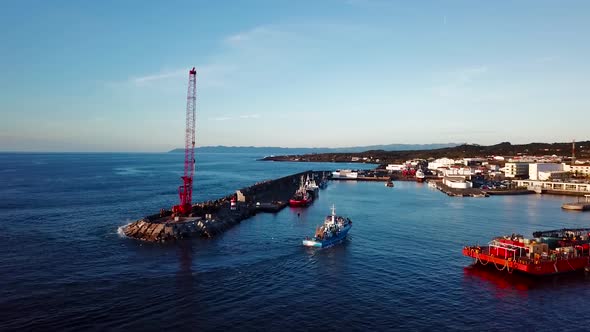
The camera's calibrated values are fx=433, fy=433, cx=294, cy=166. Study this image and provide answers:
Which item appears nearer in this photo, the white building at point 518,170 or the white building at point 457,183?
the white building at point 457,183

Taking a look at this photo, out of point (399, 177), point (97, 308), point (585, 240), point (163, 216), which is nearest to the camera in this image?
point (97, 308)

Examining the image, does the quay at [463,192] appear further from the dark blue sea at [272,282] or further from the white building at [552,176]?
the dark blue sea at [272,282]

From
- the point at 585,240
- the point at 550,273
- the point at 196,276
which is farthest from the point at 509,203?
the point at 196,276

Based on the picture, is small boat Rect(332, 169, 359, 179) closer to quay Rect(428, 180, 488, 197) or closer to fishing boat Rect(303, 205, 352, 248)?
quay Rect(428, 180, 488, 197)

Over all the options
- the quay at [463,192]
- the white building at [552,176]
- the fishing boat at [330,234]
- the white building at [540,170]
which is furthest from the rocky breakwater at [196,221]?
the white building at [540,170]

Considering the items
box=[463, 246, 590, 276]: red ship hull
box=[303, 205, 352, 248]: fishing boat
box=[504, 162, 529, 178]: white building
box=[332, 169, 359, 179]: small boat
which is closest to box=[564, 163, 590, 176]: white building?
box=[504, 162, 529, 178]: white building

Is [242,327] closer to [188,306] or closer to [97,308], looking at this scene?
[188,306]

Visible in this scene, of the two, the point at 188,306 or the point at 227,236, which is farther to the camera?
the point at 227,236
